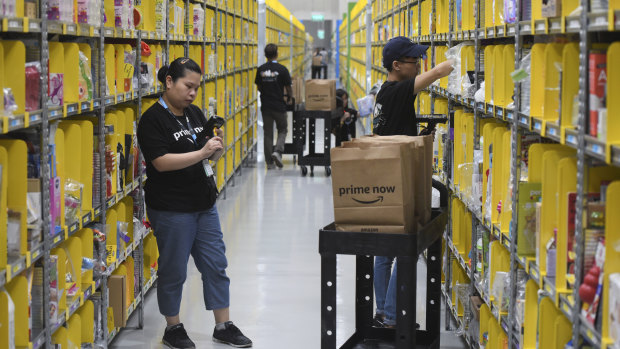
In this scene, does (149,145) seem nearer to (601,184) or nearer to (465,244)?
(465,244)

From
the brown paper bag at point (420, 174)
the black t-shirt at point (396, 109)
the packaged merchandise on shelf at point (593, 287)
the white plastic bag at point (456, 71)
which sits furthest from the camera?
the white plastic bag at point (456, 71)

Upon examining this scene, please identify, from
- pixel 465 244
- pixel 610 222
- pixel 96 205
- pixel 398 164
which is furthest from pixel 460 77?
pixel 610 222

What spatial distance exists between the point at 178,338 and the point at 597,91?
3236 mm

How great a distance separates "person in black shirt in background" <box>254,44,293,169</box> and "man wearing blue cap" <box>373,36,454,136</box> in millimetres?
7203

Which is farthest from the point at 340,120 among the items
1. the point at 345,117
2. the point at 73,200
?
the point at 73,200

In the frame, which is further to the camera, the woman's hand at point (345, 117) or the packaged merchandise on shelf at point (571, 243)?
the woman's hand at point (345, 117)

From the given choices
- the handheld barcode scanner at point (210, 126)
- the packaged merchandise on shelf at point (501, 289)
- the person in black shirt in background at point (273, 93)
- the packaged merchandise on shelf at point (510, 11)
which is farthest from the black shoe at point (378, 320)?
the person in black shirt in background at point (273, 93)

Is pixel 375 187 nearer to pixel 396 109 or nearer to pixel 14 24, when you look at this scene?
pixel 14 24

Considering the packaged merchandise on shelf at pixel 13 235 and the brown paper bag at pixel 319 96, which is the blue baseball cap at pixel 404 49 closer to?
the packaged merchandise on shelf at pixel 13 235

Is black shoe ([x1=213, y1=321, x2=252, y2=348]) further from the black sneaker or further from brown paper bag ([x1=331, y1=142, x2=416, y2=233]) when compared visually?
the black sneaker

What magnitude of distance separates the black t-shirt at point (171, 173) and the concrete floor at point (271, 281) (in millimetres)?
984

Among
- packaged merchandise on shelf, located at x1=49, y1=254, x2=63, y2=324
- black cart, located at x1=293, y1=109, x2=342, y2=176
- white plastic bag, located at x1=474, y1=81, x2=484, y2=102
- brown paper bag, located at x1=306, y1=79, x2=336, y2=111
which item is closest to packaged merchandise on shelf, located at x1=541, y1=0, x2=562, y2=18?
white plastic bag, located at x1=474, y1=81, x2=484, y2=102

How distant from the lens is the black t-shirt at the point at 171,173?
4695mm

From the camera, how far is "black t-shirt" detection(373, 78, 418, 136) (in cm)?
502
